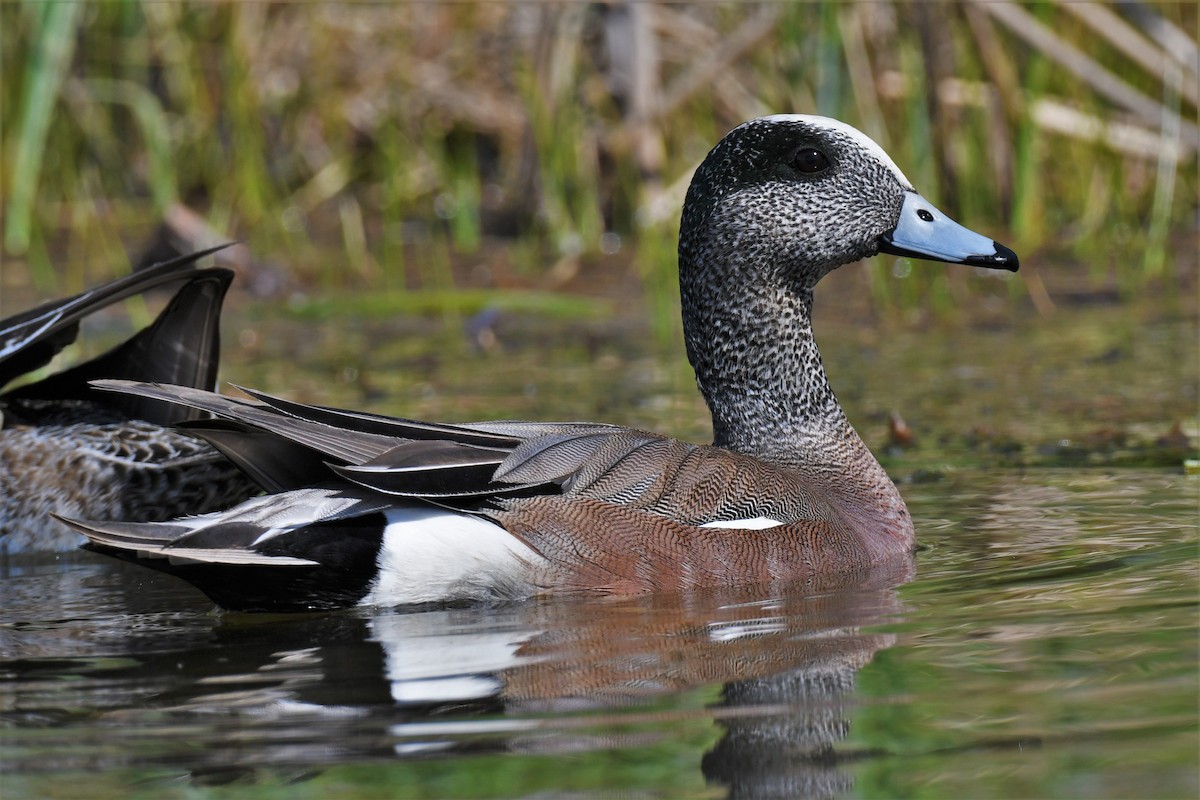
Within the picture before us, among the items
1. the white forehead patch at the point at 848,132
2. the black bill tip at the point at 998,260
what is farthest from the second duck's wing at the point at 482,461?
the white forehead patch at the point at 848,132

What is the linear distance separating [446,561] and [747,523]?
0.65 meters

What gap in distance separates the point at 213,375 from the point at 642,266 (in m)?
3.05

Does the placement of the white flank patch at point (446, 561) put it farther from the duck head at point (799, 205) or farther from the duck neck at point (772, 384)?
the duck head at point (799, 205)

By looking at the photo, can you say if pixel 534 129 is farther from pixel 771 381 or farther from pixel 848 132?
pixel 771 381

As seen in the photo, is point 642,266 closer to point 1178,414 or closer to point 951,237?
point 1178,414

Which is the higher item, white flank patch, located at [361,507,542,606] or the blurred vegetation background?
the blurred vegetation background

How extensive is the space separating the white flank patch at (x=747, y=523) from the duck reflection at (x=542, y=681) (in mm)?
151

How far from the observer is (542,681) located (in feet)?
10.2

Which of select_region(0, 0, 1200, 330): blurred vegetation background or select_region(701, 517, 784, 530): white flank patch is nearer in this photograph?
select_region(701, 517, 784, 530): white flank patch

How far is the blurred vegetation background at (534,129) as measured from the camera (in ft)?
26.0

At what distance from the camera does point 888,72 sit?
8820 mm

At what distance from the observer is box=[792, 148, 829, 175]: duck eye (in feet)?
14.6

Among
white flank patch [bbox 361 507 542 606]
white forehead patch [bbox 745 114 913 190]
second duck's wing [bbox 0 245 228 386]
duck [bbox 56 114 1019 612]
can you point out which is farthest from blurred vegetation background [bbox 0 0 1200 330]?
white flank patch [bbox 361 507 542 606]

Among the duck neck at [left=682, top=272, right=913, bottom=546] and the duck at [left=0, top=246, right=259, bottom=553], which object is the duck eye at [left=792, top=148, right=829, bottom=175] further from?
the duck at [left=0, top=246, right=259, bottom=553]
